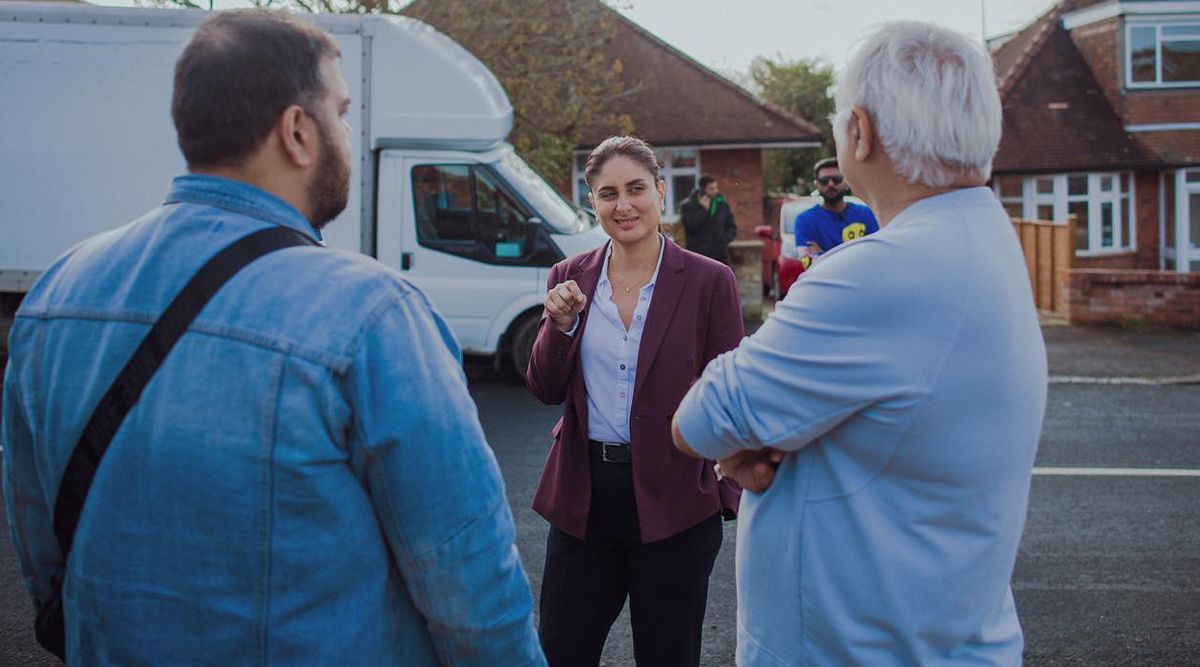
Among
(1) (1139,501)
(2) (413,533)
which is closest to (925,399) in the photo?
(2) (413,533)

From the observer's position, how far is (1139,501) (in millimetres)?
7223

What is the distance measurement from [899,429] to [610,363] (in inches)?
62.3

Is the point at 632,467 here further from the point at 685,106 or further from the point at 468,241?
the point at 685,106

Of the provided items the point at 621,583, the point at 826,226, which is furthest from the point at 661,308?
the point at 826,226


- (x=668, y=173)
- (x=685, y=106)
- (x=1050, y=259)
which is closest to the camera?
Answer: (x=1050, y=259)

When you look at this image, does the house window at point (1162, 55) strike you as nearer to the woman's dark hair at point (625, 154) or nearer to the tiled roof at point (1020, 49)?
the tiled roof at point (1020, 49)

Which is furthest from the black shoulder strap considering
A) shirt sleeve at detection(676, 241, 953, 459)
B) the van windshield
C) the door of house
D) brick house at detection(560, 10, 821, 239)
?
the door of house

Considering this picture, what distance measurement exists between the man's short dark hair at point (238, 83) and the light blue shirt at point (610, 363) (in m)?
1.79

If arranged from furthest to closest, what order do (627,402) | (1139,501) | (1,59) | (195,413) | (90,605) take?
(1,59) < (1139,501) < (627,402) < (90,605) < (195,413)

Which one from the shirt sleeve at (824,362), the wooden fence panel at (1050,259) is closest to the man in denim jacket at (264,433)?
the shirt sleeve at (824,362)

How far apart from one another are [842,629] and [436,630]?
2.36 ft

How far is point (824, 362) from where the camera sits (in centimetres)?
203

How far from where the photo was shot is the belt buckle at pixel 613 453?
135 inches

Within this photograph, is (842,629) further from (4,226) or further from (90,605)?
(4,226)
